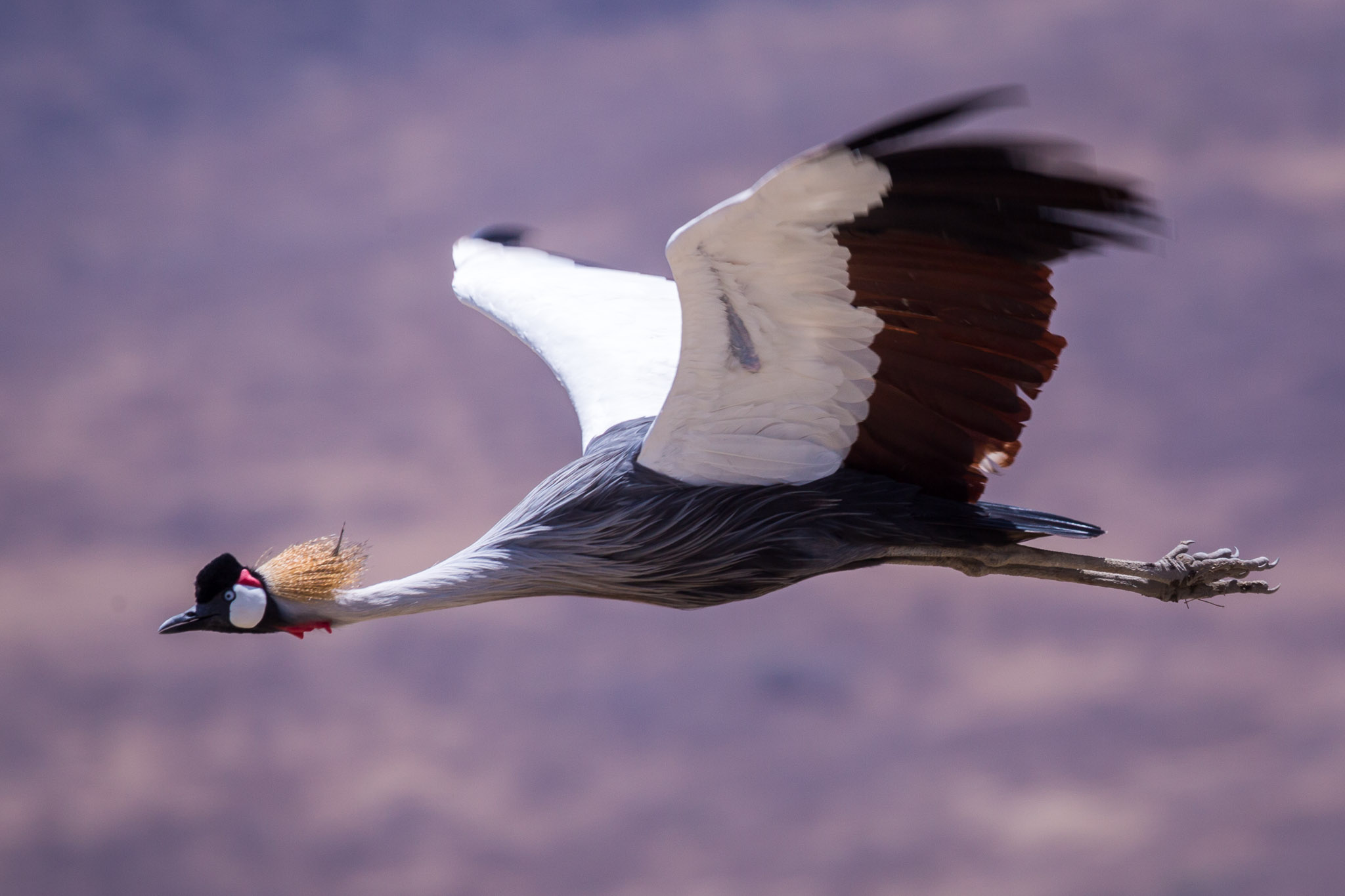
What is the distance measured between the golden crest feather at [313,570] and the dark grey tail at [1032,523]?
137 centimetres

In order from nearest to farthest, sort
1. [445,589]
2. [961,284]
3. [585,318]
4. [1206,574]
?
[961,284], [445,589], [1206,574], [585,318]

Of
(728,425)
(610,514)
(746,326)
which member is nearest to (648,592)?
(610,514)

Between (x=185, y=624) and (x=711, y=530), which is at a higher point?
(x=711, y=530)

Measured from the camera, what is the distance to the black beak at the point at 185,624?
2.95 metres

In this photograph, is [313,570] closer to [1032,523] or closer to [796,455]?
[796,455]

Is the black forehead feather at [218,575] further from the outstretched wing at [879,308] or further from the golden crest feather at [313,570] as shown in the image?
the outstretched wing at [879,308]

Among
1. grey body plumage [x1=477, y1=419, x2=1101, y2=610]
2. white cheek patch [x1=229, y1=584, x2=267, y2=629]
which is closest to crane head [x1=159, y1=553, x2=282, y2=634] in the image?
white cheek patch [x1=229, y1=584, x2=267, y2=629]

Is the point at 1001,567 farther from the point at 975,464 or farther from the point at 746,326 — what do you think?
the point at 746,326

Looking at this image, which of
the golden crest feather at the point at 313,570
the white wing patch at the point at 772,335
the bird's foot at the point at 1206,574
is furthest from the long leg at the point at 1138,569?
the golden crest feather at the point at 313,570

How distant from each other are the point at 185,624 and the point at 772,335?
1.41 metres

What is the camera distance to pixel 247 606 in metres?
2.92

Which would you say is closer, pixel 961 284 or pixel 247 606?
pixel 961 284

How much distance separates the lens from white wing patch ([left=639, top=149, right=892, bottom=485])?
2352 millimetres

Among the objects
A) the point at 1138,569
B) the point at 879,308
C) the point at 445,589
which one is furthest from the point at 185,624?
the point at 1138,569
